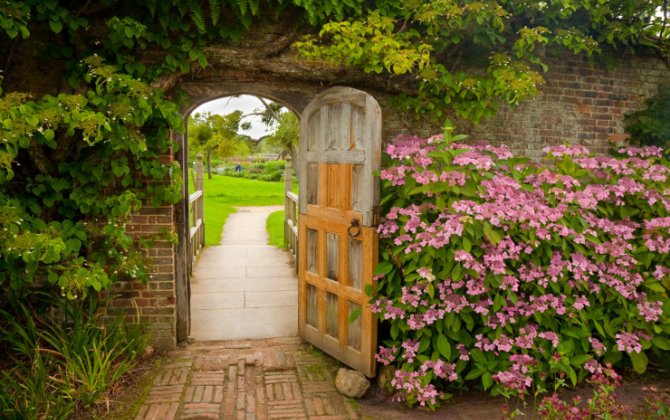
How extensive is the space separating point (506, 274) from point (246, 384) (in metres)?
2.25

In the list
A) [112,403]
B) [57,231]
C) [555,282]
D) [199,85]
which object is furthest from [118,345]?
[555,282]

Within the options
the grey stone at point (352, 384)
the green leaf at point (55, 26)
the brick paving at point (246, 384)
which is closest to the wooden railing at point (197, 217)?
the brick paving at point (246, 384)

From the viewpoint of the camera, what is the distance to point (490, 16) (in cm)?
454

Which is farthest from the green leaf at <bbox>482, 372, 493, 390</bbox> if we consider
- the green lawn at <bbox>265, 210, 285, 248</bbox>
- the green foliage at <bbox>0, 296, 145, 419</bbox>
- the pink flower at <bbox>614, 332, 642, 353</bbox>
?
the green lawn at <bbox>265, 210, 285, 248</bbox>

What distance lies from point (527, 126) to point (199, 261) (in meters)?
5.69

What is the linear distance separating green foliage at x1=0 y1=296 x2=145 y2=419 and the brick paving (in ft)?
1.18

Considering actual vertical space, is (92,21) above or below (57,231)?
above

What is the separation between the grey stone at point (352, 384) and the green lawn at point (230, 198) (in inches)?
330

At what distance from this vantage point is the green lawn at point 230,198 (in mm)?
14790

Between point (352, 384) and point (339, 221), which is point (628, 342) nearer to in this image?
point (352, 384)

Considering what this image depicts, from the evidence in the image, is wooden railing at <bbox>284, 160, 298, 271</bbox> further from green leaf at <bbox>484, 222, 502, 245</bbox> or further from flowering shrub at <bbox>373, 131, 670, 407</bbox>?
green leaf at <bbox>484, 222, 502, 245</bbox>

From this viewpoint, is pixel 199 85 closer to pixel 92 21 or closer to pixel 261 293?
pixel 92 21

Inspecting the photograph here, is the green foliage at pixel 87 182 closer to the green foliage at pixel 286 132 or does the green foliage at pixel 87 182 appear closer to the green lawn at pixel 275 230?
the green lawn at pixel 275 230

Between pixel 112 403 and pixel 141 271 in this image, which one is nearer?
pixel 112 403
